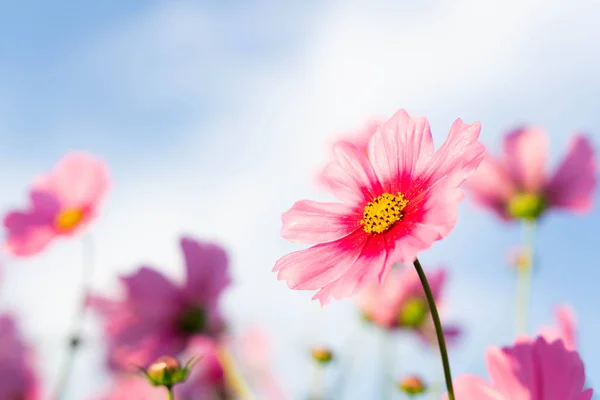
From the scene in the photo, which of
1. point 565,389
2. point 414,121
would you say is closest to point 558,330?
point 565,389

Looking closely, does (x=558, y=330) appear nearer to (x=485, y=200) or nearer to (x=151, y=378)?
(x=151, y=378)

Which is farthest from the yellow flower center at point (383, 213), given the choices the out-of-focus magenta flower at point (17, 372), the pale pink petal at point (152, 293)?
the out-of-focus magenta flower at point (17, 372)

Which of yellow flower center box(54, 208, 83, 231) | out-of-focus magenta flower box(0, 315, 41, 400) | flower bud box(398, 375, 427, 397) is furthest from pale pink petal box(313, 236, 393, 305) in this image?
out-of-focus magenta flower box(0, 315, 41, 400)

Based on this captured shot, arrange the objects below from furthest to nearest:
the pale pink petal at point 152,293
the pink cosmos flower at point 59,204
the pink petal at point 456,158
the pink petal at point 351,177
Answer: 1. the pink cosmos flower at point 59,204
2. the pale pink petal at point 152,293
3. the pink petal at point 351,177
4. the pink petal at point 456,158

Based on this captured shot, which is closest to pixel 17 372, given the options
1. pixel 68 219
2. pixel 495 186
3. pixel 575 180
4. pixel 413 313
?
pixel 68 219

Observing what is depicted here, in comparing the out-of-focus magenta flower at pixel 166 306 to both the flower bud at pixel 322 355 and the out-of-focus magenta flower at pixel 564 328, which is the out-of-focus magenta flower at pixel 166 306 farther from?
the out-of-focus magenta flower at pixel 564 328

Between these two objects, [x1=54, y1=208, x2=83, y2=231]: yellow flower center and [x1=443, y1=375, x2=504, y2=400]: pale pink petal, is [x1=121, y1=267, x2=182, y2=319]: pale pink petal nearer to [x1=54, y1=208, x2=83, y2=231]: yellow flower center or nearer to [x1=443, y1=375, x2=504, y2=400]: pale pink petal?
[x1=54, y1=208, x2=83, y2=231]: yellow flower center
